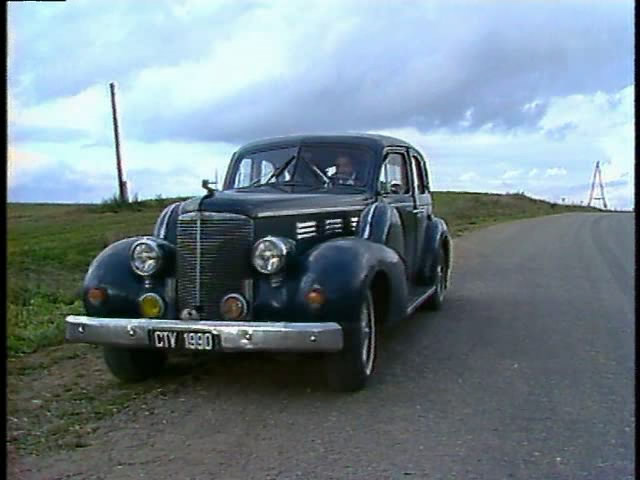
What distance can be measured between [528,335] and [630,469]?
357 centimetres

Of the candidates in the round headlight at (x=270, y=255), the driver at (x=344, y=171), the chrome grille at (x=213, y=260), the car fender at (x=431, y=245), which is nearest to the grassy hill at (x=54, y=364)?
the chrome grille at (x=213, y=260)

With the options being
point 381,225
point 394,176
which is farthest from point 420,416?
point 394,176

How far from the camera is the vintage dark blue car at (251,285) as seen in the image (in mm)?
5543

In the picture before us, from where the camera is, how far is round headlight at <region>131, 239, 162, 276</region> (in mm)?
5938

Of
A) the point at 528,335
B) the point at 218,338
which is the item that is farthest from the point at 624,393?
the point at 218,338

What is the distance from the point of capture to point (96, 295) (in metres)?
5.98

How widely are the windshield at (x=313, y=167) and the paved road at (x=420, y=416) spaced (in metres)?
1.50

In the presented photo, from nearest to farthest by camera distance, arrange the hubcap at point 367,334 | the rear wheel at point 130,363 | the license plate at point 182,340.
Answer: the license plate at point 182,340
the hubcap at point 367,334
the rear wheel at point 130,363

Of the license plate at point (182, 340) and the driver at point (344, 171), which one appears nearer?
the license plate at point (182, 340)

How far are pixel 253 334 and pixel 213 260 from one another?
0.67 metres

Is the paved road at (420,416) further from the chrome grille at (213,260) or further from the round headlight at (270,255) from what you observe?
the round headlight at (270,255)

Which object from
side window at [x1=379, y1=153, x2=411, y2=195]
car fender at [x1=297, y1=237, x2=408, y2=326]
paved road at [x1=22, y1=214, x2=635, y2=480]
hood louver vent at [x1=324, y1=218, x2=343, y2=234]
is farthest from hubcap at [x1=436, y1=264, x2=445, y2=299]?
car fender at [x1=297, y1=237, x2=408, y2=326]

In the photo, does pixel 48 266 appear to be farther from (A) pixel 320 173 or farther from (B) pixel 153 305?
(B) pixel 153 305

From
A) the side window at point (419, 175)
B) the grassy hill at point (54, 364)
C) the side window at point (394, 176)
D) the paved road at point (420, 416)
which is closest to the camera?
the paved road at point (420, 416)
